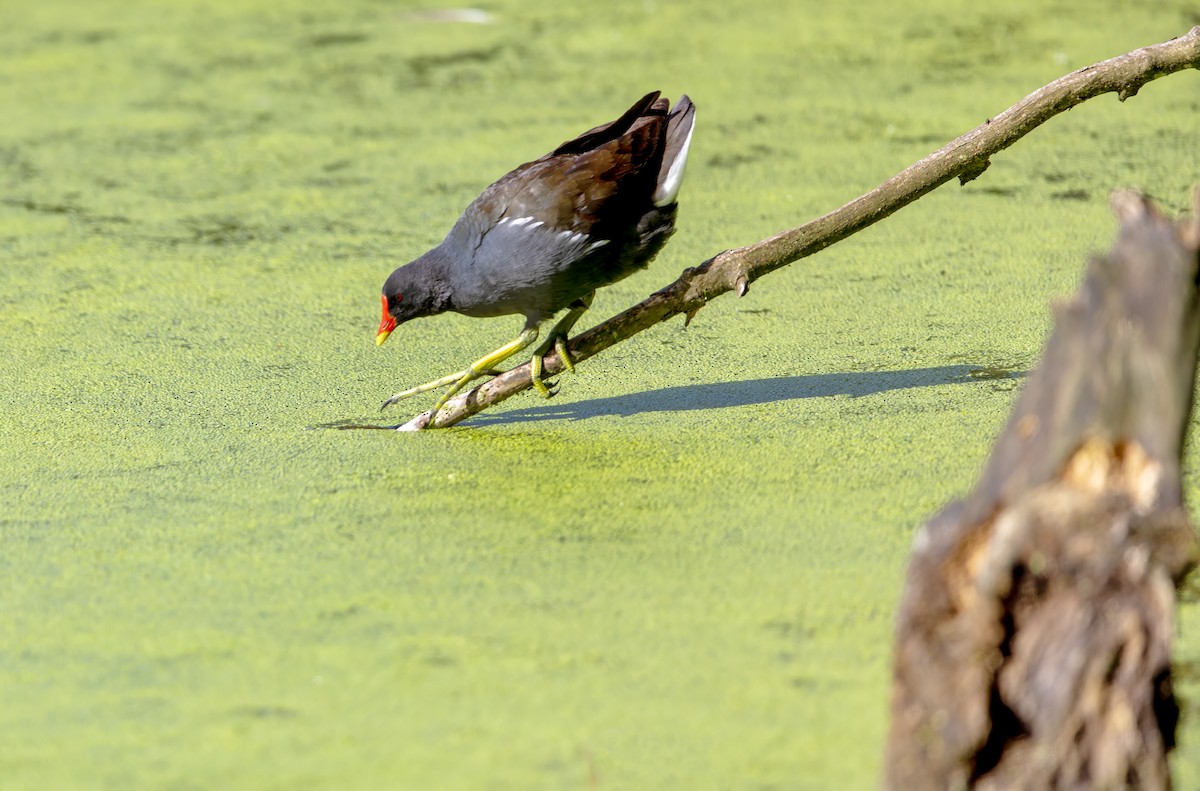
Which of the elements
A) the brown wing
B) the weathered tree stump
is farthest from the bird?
the weathered tree stump

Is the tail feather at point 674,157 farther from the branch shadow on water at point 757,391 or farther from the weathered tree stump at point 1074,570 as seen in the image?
the weathered tree stump at point 1074,570

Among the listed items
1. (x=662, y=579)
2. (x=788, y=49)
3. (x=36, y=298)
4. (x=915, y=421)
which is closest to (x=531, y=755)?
(x=662, y=579)

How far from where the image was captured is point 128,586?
5.86ft

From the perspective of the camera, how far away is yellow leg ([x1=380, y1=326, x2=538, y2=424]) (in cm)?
227

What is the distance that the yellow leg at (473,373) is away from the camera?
2270 mm

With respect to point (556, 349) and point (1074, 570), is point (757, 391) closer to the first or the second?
point (556, 349)

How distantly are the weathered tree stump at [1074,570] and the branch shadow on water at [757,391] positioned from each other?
4.00 ft

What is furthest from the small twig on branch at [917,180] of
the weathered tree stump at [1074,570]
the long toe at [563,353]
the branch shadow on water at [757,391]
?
the weathered tree stump at [1074,570]

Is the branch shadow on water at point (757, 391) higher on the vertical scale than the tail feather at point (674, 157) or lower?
lower

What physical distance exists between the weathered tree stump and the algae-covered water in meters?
0.26

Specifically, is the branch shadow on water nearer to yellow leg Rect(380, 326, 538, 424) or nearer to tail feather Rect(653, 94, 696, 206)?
yellow leg Rect(380, 326, 538, 424)

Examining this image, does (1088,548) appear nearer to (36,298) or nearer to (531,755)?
(531,755)

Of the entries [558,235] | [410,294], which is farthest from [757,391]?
[410,294]

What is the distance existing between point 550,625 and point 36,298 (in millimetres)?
1617
